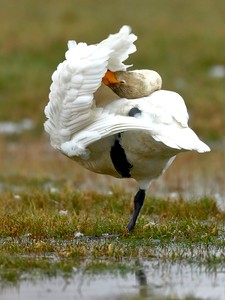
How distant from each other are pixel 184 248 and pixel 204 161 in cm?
924

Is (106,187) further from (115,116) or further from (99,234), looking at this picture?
(115,116)

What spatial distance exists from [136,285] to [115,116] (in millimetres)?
1851

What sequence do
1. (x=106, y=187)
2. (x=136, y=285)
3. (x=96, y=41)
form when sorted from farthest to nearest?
(x=96, y=41) < (x=106, y=187) < (x=136, y=285)

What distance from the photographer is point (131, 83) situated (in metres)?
8.84

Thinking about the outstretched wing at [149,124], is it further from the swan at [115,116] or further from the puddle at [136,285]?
the puddle at [136,285]

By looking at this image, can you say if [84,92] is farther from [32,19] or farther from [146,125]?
[32,19]

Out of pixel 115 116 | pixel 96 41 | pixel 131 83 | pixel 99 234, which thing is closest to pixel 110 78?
pixel 131 83

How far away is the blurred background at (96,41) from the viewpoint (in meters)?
16.2

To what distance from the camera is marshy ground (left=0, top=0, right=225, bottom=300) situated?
718 cm

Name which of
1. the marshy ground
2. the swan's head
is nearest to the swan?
the swan's head

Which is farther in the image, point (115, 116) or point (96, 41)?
point (96, 41)

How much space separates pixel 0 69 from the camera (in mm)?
26000

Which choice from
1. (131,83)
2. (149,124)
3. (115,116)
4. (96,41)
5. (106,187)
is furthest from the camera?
(96,41)

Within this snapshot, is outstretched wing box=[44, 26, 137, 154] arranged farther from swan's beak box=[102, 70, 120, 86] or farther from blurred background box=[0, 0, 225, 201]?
blurred background box=[0, 0, 225, 201]
